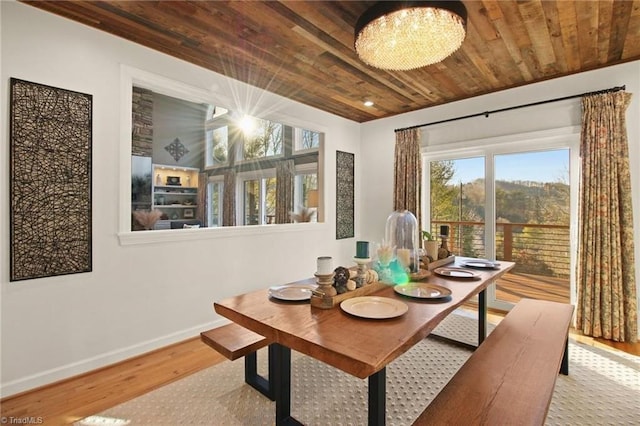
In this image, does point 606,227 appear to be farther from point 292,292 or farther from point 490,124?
point 292,292

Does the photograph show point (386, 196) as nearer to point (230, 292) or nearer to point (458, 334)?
point (458, 334)

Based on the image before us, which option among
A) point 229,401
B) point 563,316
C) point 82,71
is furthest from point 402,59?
point 229,401

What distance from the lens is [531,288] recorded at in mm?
3688

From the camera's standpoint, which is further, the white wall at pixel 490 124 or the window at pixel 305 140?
the window at pixel 305 140

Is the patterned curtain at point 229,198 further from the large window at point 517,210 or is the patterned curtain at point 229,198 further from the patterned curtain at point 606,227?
the patterned curtain at point 606,227

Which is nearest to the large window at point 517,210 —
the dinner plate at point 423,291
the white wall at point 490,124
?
the white wall at point 490,124

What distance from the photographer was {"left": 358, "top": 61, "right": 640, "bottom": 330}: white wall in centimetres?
290

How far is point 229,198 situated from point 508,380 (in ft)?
21.3

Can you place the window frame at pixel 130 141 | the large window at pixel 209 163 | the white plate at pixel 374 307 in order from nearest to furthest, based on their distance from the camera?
the white plate at pixel 374 307 < the window frame at pixel 130 141 < the large window at pixel 209 163

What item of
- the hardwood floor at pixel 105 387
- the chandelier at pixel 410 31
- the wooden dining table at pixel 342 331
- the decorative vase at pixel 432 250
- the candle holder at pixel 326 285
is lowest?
the hardwood floor at pixel 105 387

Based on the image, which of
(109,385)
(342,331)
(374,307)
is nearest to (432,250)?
(374,307)

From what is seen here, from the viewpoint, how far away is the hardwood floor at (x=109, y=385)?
74.5 inches

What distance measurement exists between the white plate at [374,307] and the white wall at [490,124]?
2.87 m

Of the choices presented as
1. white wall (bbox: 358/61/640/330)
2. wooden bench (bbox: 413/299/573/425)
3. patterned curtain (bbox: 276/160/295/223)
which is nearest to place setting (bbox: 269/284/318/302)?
wooden bench (bbox: 413/299/573/425)
